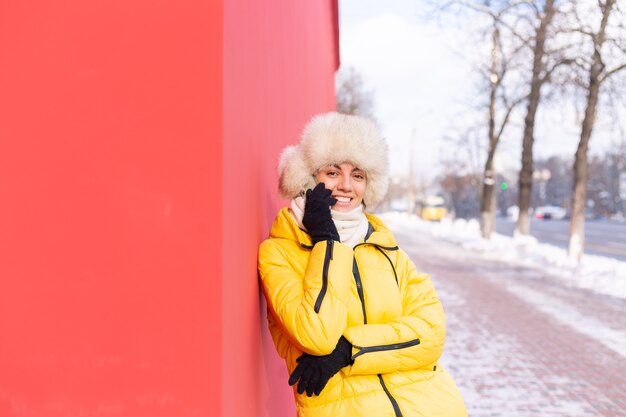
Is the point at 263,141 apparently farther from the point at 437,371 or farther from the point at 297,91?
the point at 297,91

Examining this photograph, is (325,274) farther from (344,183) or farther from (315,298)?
(344,183)

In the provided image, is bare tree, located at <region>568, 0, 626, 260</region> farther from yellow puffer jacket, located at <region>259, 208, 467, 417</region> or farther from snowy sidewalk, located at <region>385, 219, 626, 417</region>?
yellow puffer jacket, located at <region>259, 208, 467, 417</region>

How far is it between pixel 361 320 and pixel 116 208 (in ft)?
2.99

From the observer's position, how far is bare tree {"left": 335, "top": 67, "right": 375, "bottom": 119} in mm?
39569

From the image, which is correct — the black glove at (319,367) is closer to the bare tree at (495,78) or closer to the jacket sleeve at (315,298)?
the jacket sleeve at (315,298)

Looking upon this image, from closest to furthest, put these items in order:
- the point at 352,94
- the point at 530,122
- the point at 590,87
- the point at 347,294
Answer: the point at 347,294, the point at 590,87, the point at 530,122, the point at 352,94

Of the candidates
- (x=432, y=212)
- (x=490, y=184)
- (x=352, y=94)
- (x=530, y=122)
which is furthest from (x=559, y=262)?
(x=432, y=212)

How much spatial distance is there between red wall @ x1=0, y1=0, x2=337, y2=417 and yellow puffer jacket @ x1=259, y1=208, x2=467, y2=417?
286mm

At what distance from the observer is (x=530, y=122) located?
20719mm

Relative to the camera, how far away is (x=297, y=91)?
17.2 ft

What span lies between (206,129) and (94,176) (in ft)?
1.13

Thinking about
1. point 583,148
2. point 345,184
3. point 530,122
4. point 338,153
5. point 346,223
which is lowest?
point 346,223

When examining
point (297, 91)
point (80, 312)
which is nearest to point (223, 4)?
point (80, 312)

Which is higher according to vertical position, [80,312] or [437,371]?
[80,312]
